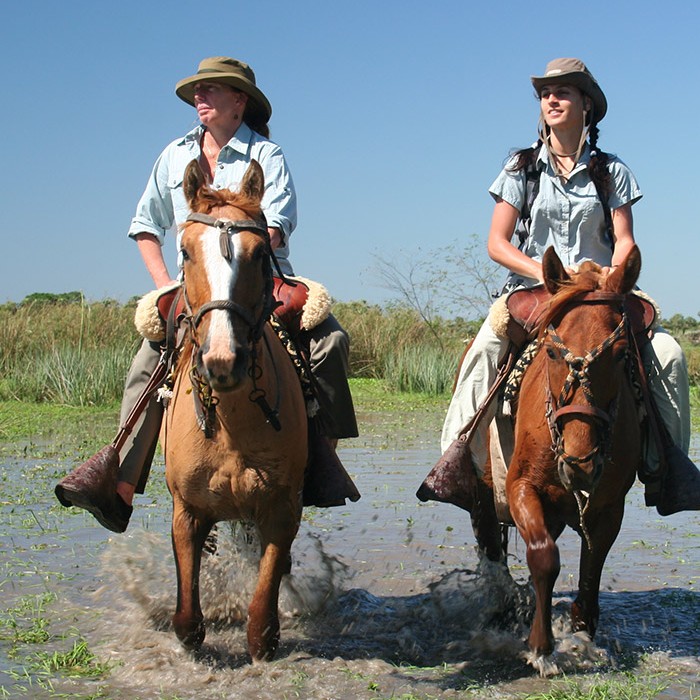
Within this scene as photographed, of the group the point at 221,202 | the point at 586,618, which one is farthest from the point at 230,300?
the point at 586,618

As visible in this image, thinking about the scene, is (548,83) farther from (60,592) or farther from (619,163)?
(60,592)

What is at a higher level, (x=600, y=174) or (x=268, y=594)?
(x=600, y=174)

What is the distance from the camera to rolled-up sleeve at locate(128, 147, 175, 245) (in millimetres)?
6387

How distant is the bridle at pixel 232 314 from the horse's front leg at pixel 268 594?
560 mm

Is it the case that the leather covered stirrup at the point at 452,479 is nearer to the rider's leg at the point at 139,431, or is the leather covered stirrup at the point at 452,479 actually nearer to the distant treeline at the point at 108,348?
the rider's leg at the point at 139,431

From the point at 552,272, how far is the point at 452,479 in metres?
1.42

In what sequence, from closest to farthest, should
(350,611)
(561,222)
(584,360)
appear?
1. (584,360)
2. (561,222)
3. (350,611)

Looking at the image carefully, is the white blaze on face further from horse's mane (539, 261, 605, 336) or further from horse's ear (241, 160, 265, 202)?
horse's mane (539, 261, 605, 336)

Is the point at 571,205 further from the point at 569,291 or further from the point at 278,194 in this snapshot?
the point at 278,194

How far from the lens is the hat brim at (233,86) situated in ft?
20.1

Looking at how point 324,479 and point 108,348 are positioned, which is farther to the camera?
point 108,348

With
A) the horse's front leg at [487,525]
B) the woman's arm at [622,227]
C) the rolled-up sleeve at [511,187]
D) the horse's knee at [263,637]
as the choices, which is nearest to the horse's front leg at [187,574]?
the horse's knee at [263,637]

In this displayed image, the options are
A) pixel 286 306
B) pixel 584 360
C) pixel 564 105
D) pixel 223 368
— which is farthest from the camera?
pixel 564 105

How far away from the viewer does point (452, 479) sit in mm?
6129
